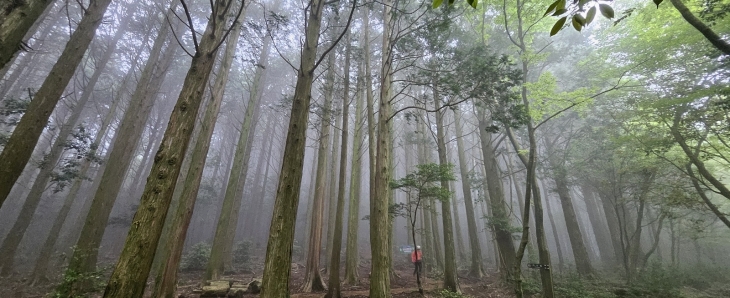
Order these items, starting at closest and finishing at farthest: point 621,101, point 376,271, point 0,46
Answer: point 0,46
point 376,271
point 621,101

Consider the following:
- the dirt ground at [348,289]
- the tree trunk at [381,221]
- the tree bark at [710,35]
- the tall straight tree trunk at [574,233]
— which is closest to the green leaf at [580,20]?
the tree trunk at [381,221]

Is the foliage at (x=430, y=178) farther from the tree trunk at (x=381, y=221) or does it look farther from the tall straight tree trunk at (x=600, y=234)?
the tall straight tree trunk at (x=600, y=234)

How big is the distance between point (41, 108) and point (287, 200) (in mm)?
5132

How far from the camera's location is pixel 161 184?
3.07m

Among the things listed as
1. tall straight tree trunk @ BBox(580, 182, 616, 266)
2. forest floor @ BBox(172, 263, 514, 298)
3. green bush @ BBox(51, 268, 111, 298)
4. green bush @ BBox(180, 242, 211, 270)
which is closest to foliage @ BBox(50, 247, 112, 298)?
green bush @ BBox(51, 268, 111, 298)

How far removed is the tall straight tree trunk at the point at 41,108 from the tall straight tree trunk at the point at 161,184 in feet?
9.63

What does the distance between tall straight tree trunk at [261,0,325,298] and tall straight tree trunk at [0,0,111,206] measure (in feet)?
12.9

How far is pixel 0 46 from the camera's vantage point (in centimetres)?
316

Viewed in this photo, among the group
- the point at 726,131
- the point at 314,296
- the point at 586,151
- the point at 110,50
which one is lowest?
the point at 314,296

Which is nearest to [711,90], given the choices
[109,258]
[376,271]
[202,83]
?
[376,271]

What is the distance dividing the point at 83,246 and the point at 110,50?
38.3ft

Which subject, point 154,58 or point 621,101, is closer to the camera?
point 154,58

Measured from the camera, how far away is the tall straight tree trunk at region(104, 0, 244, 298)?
8.75 ft

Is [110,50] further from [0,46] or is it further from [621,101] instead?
[621,101]
